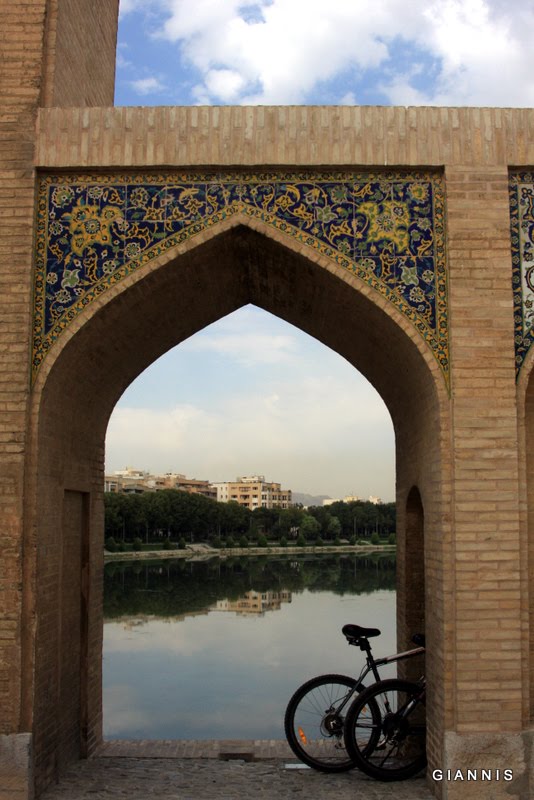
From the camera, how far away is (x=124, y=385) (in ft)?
19.0

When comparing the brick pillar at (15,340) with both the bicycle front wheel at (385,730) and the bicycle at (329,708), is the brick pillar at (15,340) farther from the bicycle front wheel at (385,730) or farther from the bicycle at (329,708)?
the bicycle front wheel at (385,730)

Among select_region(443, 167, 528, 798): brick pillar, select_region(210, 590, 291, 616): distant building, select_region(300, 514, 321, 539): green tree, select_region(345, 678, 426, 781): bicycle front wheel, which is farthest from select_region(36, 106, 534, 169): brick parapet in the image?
select_region(300, 514, 321, 539): green tree

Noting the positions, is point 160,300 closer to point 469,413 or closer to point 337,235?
point 337,235

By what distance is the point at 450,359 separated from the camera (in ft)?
14.6

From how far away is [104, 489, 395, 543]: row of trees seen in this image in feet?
144

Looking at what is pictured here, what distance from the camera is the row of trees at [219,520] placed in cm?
4400

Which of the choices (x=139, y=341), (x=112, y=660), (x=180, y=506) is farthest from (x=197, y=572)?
(x=139, y=341)

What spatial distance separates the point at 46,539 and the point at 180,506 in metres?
43.5

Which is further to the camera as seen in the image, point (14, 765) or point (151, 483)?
point (151, 483)

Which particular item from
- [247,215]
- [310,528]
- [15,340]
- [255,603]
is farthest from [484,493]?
[310,528]

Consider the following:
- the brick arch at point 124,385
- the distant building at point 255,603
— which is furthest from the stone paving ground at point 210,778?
the distant building at point 255,603

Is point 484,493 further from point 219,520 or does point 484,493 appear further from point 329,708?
point 219,520

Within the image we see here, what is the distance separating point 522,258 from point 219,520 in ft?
158

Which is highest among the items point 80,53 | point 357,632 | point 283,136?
point 80,53
